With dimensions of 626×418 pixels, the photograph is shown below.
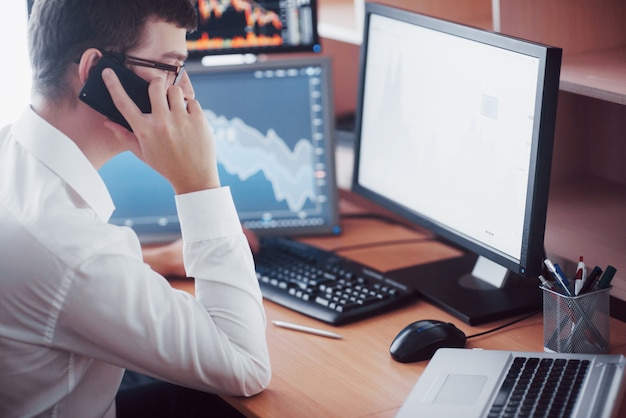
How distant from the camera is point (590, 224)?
165cm

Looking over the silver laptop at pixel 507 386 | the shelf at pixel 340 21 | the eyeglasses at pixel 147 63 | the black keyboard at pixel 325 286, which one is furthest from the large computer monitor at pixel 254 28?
the silver laptop at pixel 507 386

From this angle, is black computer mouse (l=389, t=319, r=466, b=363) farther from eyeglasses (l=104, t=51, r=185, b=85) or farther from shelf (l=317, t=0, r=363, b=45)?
shelf (l=317, t=0, r=363, b=45)

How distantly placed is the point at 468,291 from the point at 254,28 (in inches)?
31.8

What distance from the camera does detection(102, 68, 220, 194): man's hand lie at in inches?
53.7

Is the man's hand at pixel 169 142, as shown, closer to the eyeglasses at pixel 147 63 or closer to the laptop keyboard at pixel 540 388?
the eyeglasses at pixel 147 63

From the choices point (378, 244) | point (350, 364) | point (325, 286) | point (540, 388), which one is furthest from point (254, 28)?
point (540, 388)

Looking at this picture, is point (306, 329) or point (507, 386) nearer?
point (507, 386)

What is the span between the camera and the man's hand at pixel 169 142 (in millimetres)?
1365

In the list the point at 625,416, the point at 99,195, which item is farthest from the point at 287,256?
the point at 625,416

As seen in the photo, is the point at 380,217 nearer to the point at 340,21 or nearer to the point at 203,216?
the point at 340,21

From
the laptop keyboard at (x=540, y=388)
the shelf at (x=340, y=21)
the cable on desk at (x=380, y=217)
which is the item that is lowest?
the cable on desk at (x=380, y=217)

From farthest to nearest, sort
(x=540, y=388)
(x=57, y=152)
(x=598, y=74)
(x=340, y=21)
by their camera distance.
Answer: (x=340, y=21) → (x=598, y=74) → (x=57, y=152) → (x=540, y=388)

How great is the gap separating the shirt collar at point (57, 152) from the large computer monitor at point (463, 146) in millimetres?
A: 614

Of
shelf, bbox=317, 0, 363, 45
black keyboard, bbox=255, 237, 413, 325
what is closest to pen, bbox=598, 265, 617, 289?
black keyboard, bbox=255, 237, 413, 325
